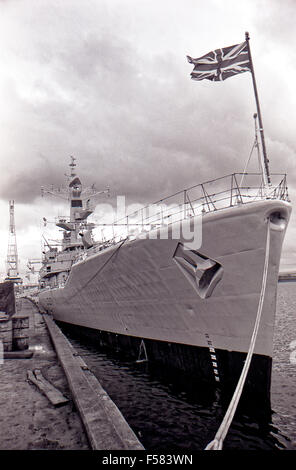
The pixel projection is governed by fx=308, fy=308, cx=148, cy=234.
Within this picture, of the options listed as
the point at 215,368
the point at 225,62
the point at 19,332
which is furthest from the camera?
the point at 19,332

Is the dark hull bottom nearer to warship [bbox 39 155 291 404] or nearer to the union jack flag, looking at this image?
warship [bbox 39 155 291 404]

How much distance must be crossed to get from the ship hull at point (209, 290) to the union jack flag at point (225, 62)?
3782 millimetres

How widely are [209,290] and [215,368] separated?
1.99 m

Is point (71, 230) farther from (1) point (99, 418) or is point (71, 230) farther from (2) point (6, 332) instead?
(1) point (99, 418)

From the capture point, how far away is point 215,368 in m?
7.64

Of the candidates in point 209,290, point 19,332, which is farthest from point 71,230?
point 209,290

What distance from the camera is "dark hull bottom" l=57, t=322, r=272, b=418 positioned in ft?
23.0

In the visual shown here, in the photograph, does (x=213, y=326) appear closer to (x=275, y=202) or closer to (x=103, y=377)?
(x=275, y=202)

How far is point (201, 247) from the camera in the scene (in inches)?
292

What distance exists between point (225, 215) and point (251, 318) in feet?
7.72

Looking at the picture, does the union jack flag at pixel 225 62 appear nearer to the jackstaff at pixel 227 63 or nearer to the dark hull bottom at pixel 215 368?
the jackstaff at pixel 227 63

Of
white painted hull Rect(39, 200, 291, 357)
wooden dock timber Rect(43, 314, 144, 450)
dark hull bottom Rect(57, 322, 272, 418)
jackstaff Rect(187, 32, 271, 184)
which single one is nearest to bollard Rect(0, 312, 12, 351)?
wooden dock timber Rect(43, 314, 144, 450)

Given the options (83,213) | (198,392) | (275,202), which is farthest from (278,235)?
(83,213)
